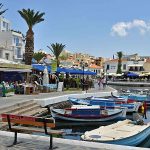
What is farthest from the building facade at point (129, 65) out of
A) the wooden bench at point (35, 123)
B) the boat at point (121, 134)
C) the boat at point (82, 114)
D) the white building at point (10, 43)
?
the wooden bench at point (35, 123)

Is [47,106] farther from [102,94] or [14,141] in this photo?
[14,141]

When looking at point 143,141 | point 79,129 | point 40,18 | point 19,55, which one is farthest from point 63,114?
point 19,55

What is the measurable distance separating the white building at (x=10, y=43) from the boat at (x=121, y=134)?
39.3m

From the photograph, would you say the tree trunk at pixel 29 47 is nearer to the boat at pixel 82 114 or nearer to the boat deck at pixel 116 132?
the boat at pixel 82 114

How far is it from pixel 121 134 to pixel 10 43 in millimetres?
51314

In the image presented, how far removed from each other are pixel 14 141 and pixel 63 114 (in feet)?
41.4

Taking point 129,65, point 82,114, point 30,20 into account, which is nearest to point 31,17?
point 30,20

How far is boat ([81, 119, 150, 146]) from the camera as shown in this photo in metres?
14.5

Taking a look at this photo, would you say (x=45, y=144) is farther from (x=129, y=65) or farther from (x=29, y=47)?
(x=129, y=65)

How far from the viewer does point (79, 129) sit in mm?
22141

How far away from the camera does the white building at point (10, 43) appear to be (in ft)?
186

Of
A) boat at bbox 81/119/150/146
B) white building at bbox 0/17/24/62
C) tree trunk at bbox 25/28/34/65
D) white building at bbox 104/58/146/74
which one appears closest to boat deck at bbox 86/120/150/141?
boat at bbox 81/119/150/146

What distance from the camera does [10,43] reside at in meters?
64.5

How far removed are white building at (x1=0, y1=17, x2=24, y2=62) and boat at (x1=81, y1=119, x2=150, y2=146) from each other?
129 feet
